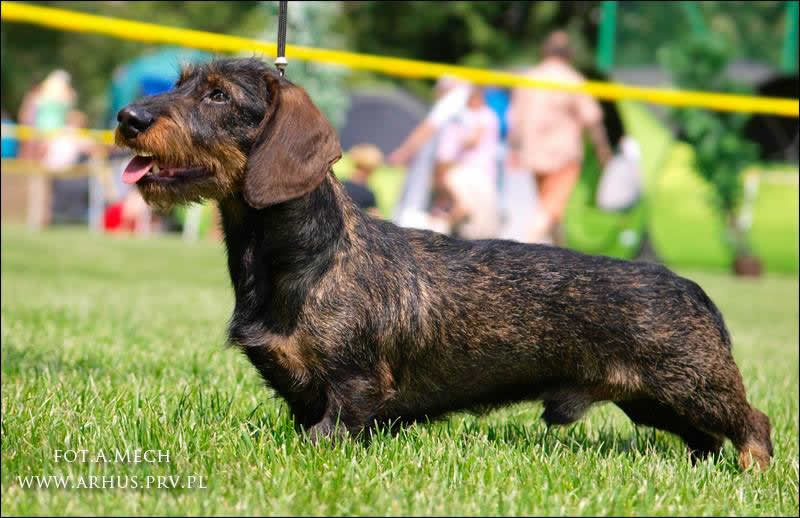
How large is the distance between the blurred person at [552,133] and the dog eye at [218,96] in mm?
8513

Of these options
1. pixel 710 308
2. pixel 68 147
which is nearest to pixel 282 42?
pixel 710 308

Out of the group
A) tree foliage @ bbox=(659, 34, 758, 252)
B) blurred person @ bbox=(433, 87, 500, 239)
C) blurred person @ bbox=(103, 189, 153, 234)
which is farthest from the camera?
blurred person @ bbox=(103, 189, 153, 234)

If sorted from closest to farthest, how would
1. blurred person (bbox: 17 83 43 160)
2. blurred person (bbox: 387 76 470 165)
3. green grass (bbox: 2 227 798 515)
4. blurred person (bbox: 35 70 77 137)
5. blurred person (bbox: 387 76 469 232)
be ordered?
1. green grass (bbox: 2 227 798 515)
2. blurred person (bbox: 387 76 470 165)
3. blurred person (bbox: 387 76 469 232)
4. blurred person (bbox: 35 70 77 137)
5. blurred person (bbox: 17 83 43 160)

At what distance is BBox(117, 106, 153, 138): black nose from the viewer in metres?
3.29

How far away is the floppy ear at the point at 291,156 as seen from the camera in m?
3.28

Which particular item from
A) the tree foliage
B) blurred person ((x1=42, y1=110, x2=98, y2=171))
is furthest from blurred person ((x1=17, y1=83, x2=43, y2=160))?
the tree foliage

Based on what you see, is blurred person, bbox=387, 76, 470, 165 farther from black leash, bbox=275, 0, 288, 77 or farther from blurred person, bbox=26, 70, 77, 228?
blurred person, bbox=26, 70, 77, 228

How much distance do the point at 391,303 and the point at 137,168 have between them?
1067mm

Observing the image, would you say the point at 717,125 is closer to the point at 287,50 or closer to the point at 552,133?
the point at 552,133

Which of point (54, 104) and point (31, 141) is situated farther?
point (31, 141)

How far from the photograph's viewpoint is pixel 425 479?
305cm

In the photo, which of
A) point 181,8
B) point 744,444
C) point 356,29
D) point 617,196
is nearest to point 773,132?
point 617,196

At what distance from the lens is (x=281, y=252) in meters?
3.46

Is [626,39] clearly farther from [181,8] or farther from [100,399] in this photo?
[100,399]
